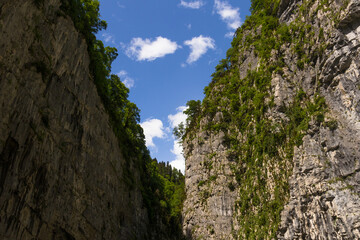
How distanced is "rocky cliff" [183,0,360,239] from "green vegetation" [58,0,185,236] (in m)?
3.70

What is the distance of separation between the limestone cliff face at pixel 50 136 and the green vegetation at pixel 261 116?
1357 centimetres

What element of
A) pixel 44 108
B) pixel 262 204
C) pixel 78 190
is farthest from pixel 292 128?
pixel 44 108

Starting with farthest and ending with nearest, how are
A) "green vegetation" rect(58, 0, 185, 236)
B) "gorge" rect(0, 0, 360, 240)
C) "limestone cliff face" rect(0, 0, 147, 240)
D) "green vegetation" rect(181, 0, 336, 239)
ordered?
"green vegetation" rect(181, 0, 336, 239) < "green vegetation" rect(58, 0, 185, 236) < "gorge" rect(0, 0, 360, 240) < "limestone cliff face" rect(0, 0, 147, 240)

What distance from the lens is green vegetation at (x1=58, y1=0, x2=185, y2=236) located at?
23.6m

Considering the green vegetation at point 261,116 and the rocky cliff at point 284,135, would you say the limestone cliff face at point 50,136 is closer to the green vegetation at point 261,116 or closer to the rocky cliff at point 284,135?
the green vegetation at point 261,116

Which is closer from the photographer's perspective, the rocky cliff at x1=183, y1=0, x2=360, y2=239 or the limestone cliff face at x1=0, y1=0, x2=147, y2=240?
the limestone cliff face at x1=0, y1=0, x2=147, y2=240

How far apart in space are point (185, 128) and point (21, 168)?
3729 cm

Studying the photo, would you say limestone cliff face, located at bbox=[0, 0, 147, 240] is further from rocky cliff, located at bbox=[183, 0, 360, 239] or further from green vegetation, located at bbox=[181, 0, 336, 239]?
rocky cliff, located at bbox=[183, 0, 360, 239]

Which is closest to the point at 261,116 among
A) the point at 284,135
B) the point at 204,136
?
the point at 284,135

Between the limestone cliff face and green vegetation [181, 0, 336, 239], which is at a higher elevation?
green vegetation [181, 0, 336, 239]

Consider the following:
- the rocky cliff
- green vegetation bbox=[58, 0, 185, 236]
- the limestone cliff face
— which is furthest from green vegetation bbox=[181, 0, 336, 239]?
the limestone cliff face

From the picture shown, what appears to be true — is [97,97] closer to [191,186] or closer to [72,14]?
[72,14]

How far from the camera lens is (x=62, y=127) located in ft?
56.2

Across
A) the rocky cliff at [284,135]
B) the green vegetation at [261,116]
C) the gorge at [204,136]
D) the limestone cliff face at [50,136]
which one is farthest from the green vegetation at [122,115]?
the green vegetation at [261,116]
